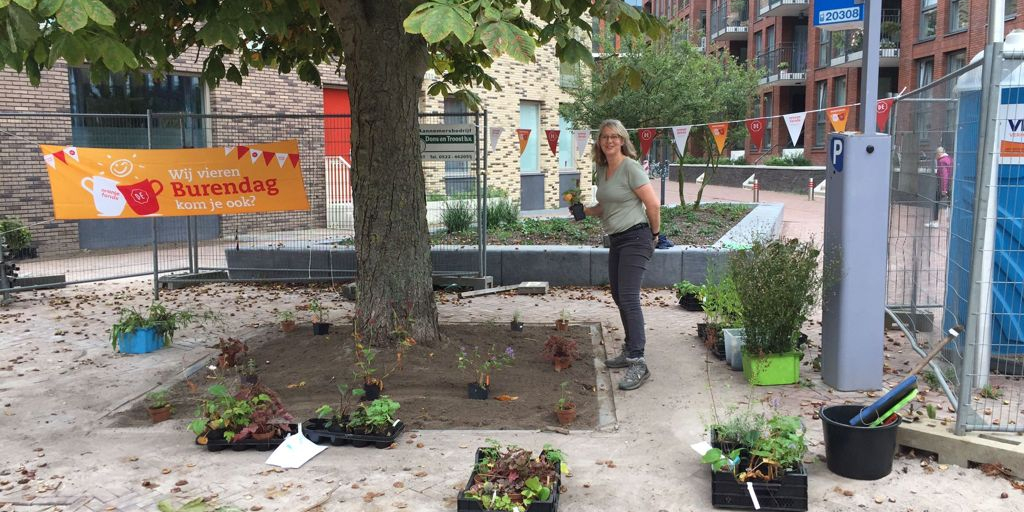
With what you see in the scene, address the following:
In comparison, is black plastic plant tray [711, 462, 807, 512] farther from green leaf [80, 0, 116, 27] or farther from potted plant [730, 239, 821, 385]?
green leaf [80, 0, 116, 27]

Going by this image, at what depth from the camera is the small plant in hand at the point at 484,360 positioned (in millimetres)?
5805

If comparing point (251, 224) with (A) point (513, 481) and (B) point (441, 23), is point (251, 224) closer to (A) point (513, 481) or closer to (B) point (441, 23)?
(B) point (441, 23)

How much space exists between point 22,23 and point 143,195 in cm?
616

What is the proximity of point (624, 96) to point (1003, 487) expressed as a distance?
1613 centimetres

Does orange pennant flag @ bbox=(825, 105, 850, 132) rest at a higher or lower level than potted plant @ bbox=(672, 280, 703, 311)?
higher

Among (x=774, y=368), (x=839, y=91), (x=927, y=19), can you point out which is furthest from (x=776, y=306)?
(x=839, y=91)

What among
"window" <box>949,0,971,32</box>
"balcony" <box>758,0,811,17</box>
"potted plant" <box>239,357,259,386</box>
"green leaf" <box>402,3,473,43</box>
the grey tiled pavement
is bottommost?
the grey tiled pavement

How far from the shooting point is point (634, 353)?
6.07 meters

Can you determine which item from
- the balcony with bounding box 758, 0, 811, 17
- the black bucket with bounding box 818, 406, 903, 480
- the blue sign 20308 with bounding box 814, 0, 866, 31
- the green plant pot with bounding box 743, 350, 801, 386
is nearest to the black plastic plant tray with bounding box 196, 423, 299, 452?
the black bucket with bounding box 818, 406, 903, 480

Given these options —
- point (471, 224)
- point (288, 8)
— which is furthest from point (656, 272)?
point (288, 8)

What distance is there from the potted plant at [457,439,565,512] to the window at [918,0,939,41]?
105ft

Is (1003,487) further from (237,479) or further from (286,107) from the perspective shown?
(286,107)

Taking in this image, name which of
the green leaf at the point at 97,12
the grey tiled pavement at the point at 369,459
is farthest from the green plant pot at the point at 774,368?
the green leaf at the point at 97,12

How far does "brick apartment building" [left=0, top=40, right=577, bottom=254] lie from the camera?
33.9 ft
